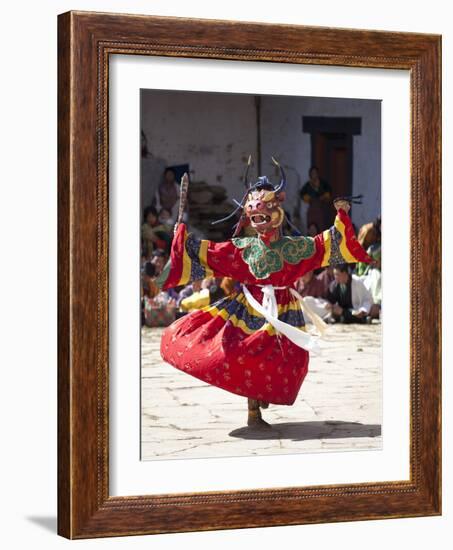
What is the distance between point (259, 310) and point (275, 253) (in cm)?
21

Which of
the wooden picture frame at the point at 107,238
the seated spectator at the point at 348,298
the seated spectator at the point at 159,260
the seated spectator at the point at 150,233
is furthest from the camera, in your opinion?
the seated spectator at the point at 348,298

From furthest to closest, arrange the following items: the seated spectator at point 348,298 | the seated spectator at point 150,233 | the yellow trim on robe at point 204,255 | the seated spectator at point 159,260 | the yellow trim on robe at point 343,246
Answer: the seated spectator at point 348,298 → the yellow trim on robe at point 343,246 → the yellow trim on robe at point 204,255 → the seated spectator at point 159,260 → the seated spectator at point 150,233

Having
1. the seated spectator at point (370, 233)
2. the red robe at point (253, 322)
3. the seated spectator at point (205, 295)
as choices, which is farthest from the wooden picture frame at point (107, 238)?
the seated spectator at point (205, 295)

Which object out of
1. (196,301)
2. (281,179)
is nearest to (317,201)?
Answer: (281,179)

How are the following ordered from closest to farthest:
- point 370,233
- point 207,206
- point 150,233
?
point 150,233
point 207,206
point 370,233

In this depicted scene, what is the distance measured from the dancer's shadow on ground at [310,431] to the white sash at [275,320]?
0.90ft

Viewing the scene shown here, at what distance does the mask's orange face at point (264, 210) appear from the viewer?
561cm

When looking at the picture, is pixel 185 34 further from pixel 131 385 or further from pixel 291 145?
pixel 131 385

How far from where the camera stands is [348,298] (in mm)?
6023

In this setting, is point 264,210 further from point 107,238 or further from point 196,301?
point 107,238

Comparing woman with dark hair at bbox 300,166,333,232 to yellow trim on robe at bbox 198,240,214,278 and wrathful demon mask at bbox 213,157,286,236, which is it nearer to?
wrathful demon mask at bbox 213,157,286,236

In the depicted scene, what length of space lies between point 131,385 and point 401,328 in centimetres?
101

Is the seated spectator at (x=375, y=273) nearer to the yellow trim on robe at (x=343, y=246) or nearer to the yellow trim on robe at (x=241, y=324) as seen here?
the yellow trim on robe at (x=343, y=246)

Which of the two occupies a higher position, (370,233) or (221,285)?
(370,233)
